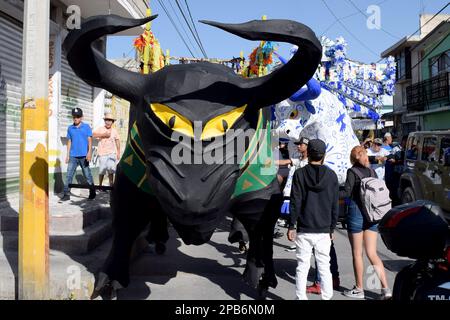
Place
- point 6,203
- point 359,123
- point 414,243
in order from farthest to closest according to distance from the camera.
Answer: point 359,123 < point 6,203 < point 414,243

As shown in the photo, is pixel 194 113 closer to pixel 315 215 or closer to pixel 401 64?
pixel 315 215

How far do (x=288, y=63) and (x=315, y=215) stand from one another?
58.1 inches

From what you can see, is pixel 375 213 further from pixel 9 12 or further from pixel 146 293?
pixel 9 12

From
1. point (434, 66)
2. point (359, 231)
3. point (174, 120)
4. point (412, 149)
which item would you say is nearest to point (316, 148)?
point (359, 231)

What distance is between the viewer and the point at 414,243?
2234 millimetres

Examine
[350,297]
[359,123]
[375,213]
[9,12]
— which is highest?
[9,12]

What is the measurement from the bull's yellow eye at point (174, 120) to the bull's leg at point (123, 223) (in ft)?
2.97

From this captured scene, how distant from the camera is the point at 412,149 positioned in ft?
30.9

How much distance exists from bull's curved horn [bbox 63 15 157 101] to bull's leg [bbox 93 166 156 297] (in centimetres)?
83

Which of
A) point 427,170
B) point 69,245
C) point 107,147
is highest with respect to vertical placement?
point 107,147

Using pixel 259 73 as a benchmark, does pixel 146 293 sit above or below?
below

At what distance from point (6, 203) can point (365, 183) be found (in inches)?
204
